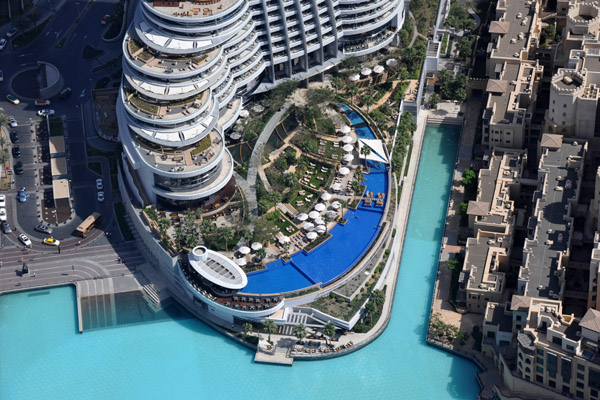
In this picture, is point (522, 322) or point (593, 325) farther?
point (522, 322)

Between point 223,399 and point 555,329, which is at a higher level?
point 555,329

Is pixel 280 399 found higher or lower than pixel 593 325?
lower

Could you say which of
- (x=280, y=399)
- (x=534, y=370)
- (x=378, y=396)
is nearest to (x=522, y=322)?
(x=534, y=370)

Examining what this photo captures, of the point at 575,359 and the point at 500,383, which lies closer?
the point at 575,359

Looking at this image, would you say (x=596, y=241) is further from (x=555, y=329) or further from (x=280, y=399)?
(x=280, y=399)

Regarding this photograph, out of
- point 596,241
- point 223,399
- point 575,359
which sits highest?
point 596,241

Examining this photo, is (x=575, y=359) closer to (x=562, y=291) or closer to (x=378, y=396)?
(x=562, y=291)

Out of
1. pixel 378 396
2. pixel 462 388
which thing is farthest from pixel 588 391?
pixel 378 396

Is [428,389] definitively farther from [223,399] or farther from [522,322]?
[223,399]
